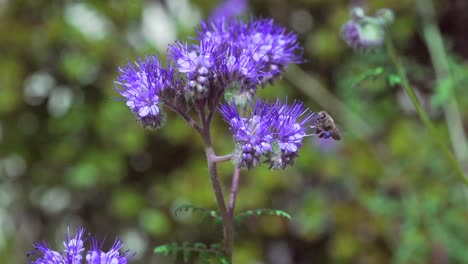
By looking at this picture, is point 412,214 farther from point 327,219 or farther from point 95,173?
point 95,173

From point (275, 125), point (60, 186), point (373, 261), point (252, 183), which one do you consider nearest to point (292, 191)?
point (252, 183)

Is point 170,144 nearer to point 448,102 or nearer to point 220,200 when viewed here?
point 448,102

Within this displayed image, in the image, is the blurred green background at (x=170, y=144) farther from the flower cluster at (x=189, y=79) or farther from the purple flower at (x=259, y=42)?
the flower cluster at (x=189, y=79)

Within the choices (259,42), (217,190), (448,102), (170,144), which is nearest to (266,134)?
(217,190)

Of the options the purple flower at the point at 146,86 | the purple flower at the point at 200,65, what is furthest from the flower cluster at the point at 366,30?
the purple flower at the point at 146,86

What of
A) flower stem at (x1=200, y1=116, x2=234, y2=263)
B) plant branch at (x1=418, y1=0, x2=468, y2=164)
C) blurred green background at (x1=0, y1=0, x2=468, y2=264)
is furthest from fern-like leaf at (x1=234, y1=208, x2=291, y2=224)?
blurred green background at (x1=0, y1=0, x2=468, y2=264)

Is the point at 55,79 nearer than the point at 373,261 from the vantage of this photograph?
No
